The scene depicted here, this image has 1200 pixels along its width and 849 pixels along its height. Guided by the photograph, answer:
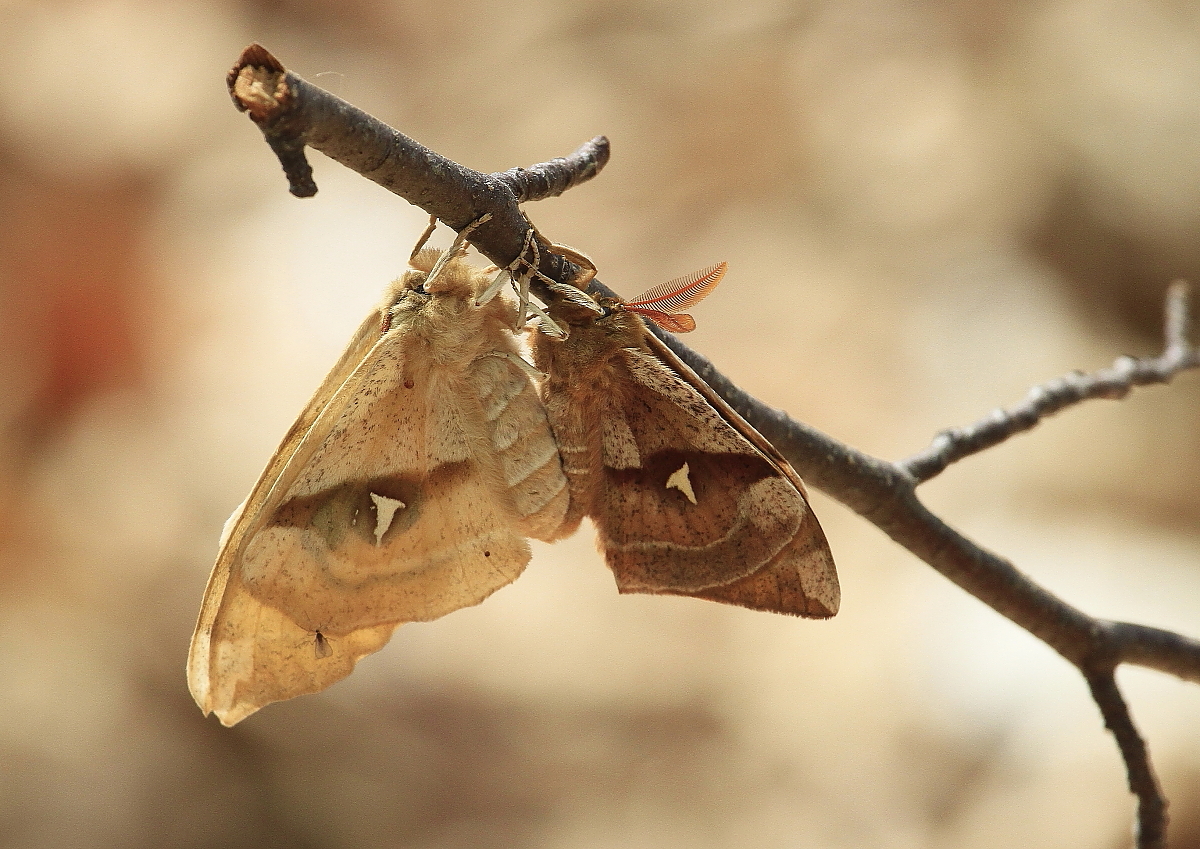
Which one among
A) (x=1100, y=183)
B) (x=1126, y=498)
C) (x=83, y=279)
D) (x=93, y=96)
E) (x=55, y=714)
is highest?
(x=1100, y=183)

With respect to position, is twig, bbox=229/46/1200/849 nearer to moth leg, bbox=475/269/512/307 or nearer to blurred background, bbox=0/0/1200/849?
moth leg, bbox=475/269/512/307

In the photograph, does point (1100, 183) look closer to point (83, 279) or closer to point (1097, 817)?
point (1097, 817)

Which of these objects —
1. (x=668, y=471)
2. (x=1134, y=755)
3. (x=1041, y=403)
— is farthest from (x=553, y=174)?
(x=1134, y=755)

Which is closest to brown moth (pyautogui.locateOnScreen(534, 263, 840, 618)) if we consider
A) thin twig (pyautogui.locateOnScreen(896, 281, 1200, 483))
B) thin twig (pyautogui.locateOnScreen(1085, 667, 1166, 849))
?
thin twig (pyautogui.locateOnScreen(896, 281, 1200, 483))

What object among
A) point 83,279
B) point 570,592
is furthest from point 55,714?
point 83,279

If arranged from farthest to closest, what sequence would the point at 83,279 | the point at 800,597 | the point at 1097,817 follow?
the point at 83,279
the point at 1097,817
the point at 800,597

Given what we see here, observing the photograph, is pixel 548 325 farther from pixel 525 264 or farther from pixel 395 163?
pixel 395 163

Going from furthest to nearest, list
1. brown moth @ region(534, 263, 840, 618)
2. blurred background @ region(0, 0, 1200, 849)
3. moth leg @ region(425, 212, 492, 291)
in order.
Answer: blurred background @ region(0, 0, 1200, 849) < brown moth @ region(534, 263, 840, 618) < moth leg @ region(425, 212, 492, 291)

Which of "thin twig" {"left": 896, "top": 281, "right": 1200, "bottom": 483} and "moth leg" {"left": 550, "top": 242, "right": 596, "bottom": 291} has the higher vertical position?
"thin twig" {"left": 896, "top": 281, "right": 1200, "bottom": 483}

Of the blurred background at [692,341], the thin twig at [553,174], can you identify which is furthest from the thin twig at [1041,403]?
the blurred background at [692,341]
